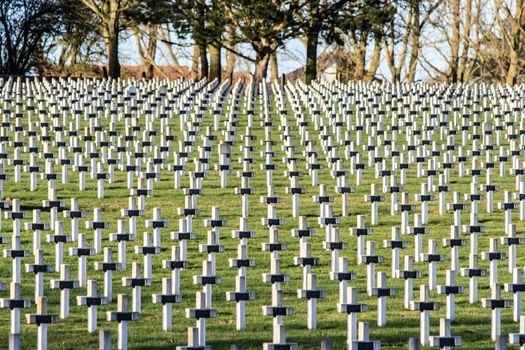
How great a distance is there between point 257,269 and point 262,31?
31034 millimetres

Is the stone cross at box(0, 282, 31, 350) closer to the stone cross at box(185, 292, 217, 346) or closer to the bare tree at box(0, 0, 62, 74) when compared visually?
the stone cross at box(185, 292, 217, 346)

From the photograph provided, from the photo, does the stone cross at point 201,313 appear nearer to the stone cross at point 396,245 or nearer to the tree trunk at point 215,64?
the stone cross at point 396,245

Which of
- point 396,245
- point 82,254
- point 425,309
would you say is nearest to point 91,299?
point 82,254

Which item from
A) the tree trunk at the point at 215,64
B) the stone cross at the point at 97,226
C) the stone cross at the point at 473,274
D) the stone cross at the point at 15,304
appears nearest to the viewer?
the stone cross at the point at 15,304

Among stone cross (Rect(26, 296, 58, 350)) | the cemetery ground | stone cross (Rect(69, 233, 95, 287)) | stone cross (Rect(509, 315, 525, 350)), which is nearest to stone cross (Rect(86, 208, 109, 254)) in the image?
the cemetery ground

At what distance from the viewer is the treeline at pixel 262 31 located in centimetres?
4594

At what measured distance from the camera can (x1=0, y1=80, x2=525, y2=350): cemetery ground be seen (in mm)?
11695

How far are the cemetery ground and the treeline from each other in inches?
874

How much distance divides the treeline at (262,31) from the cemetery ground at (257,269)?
22205mm

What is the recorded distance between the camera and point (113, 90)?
30.5 metres

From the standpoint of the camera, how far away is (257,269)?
49.0 feet

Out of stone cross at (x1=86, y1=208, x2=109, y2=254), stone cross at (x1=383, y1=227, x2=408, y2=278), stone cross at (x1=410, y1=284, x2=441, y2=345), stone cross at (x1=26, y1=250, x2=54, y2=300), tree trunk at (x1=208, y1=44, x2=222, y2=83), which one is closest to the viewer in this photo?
stone cross at (x1=410, y1=284, x2=441, y2=345)

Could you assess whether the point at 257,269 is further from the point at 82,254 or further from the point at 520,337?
the point at 520,337

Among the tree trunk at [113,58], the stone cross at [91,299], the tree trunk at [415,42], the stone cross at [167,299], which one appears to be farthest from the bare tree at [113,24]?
the stone cross at [91,299]
